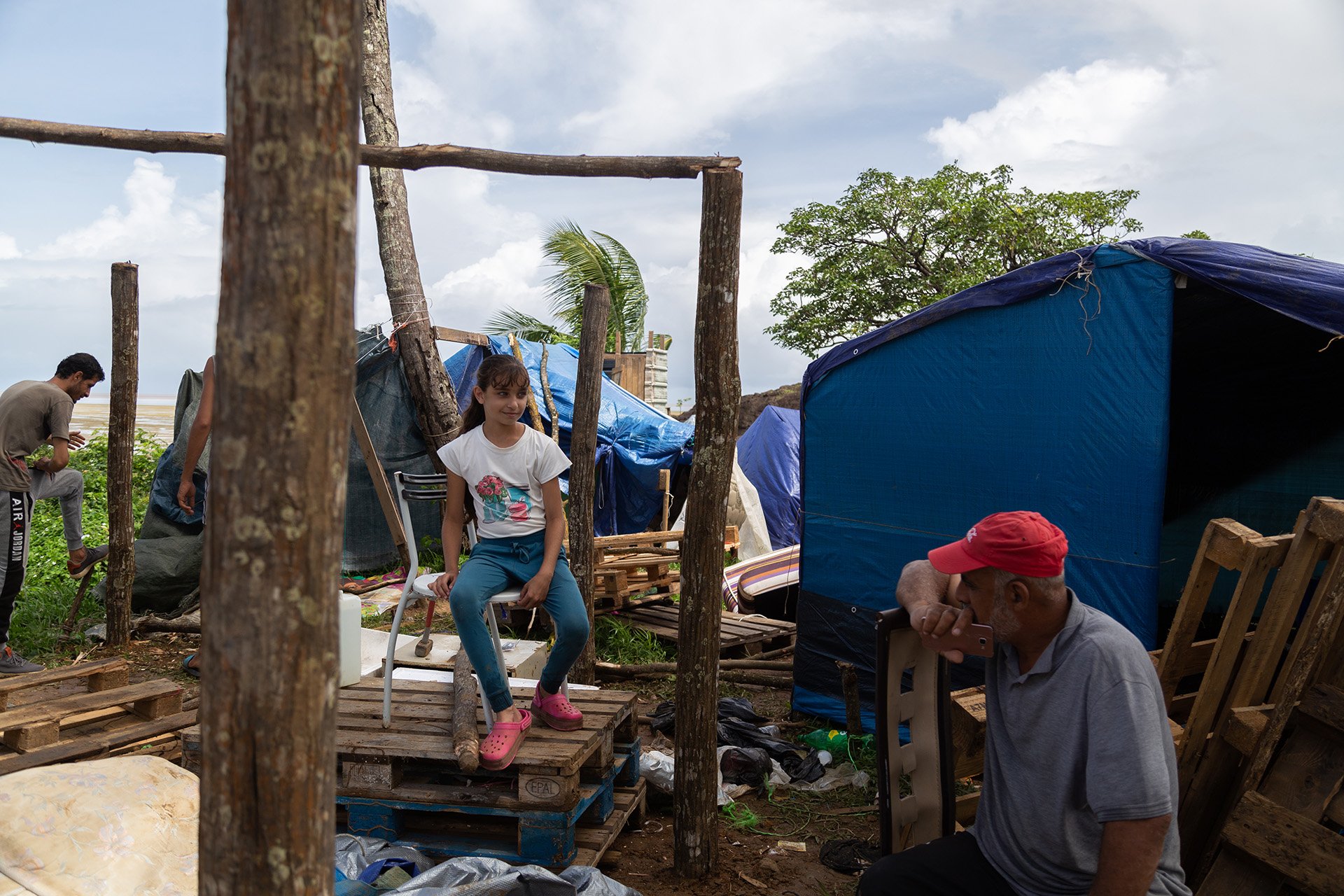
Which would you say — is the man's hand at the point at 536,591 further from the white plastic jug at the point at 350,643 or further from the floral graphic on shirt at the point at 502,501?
the white plastic jug at the point at 350,643

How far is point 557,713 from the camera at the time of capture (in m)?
4.07

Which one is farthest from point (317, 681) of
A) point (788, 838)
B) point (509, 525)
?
point (788, 838)

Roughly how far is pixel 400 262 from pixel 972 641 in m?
7.88

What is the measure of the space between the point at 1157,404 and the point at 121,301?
24.4ft

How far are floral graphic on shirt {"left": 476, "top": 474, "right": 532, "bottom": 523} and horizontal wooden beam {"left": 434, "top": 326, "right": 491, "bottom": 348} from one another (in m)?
6.12

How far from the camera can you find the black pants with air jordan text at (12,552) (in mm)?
6148

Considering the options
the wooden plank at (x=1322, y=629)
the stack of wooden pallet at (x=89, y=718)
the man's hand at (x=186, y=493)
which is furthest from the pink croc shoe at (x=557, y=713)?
the man's hand at (x=186, y=493)

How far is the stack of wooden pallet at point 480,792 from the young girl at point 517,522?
22cm

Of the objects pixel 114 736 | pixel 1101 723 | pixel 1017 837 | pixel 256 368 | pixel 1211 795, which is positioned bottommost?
pixel 114 736

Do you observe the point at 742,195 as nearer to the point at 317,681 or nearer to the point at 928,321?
the point at 928,321

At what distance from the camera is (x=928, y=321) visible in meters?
5.54

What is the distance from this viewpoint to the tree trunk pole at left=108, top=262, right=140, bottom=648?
757 centimetres

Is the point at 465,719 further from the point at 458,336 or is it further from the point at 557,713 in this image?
the point at 458,336

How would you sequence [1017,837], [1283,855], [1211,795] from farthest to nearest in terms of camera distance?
[1211,795]
[1283,855]
[1017,837]
